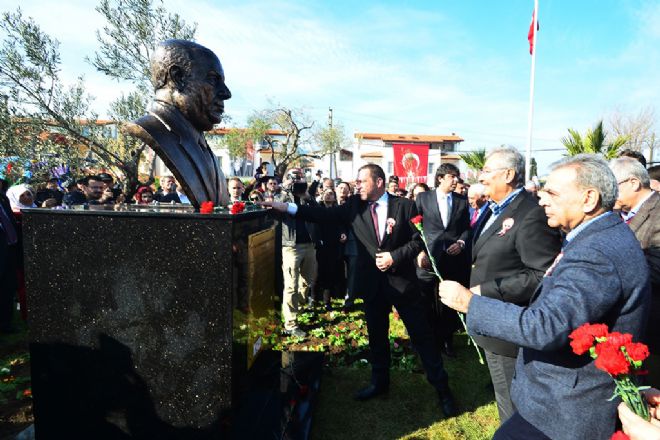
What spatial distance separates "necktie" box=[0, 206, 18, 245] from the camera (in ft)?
17.3

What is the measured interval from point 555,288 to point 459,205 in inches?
148

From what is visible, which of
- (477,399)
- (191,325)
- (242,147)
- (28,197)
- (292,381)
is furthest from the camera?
(242,147)

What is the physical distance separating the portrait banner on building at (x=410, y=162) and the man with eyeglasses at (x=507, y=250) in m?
13.5

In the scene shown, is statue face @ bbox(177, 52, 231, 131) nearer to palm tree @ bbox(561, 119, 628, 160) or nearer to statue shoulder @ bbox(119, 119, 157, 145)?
statue shoulder @ bbox(119, 119, 157, 145)

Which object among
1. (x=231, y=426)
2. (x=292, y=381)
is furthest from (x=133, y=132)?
(x=292, y=381)

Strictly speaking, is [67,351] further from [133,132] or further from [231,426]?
[133,132]

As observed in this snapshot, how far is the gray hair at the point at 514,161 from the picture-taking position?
286 cm

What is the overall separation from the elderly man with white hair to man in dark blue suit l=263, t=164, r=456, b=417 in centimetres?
169

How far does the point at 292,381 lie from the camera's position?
3.64 metres

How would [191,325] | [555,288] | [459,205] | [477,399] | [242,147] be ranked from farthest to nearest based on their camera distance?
[242,147] → [459,205] → [477,399] → [191,325] → [555,288]

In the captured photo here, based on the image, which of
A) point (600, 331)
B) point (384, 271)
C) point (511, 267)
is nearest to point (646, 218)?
point (511, 267)

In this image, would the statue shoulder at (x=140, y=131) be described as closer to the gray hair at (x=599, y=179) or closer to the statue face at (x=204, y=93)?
the statue face at (x=204, y=93)

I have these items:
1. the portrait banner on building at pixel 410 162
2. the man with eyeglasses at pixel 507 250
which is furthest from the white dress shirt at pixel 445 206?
the portrait banner on building at pixel 410 162

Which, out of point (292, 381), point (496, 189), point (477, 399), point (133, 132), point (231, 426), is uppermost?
point (133, 132)
